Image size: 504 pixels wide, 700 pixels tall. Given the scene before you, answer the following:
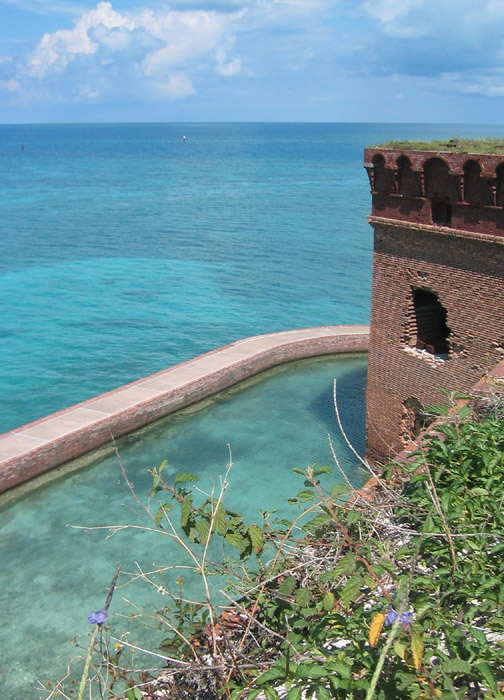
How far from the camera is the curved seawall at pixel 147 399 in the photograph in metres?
14.9

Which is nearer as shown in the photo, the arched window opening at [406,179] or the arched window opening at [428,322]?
the arched window opening at [406,179]

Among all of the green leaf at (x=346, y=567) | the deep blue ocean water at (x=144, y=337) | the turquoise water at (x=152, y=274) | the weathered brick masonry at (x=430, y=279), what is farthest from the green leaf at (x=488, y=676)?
the turquoise water at (x=152, y=274)

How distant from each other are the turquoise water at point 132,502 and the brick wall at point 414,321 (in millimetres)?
2033

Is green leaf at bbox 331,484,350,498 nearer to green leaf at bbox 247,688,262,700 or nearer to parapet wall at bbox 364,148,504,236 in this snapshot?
green leaf at bbox 247,688,262,700

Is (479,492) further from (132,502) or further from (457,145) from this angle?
(132,502)

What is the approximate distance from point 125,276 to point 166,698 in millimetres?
35095

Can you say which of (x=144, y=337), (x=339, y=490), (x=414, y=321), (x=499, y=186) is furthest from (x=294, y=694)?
(x=144, y=337)

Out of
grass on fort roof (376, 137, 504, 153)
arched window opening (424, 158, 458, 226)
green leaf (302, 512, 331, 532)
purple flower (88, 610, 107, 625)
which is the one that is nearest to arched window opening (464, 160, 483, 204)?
arched window opening (424, 158, 458, 226)

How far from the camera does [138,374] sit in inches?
927

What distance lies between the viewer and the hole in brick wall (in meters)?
12.9

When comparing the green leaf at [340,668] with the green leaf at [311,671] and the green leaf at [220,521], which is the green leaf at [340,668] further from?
the green leaf at [220,521]

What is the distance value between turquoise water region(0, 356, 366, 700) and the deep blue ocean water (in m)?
0.04

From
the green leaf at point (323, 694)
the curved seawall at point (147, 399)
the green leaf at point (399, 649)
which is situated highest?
the green leaf at point (399, 649)

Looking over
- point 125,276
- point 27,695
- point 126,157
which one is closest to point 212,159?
point 126,157
